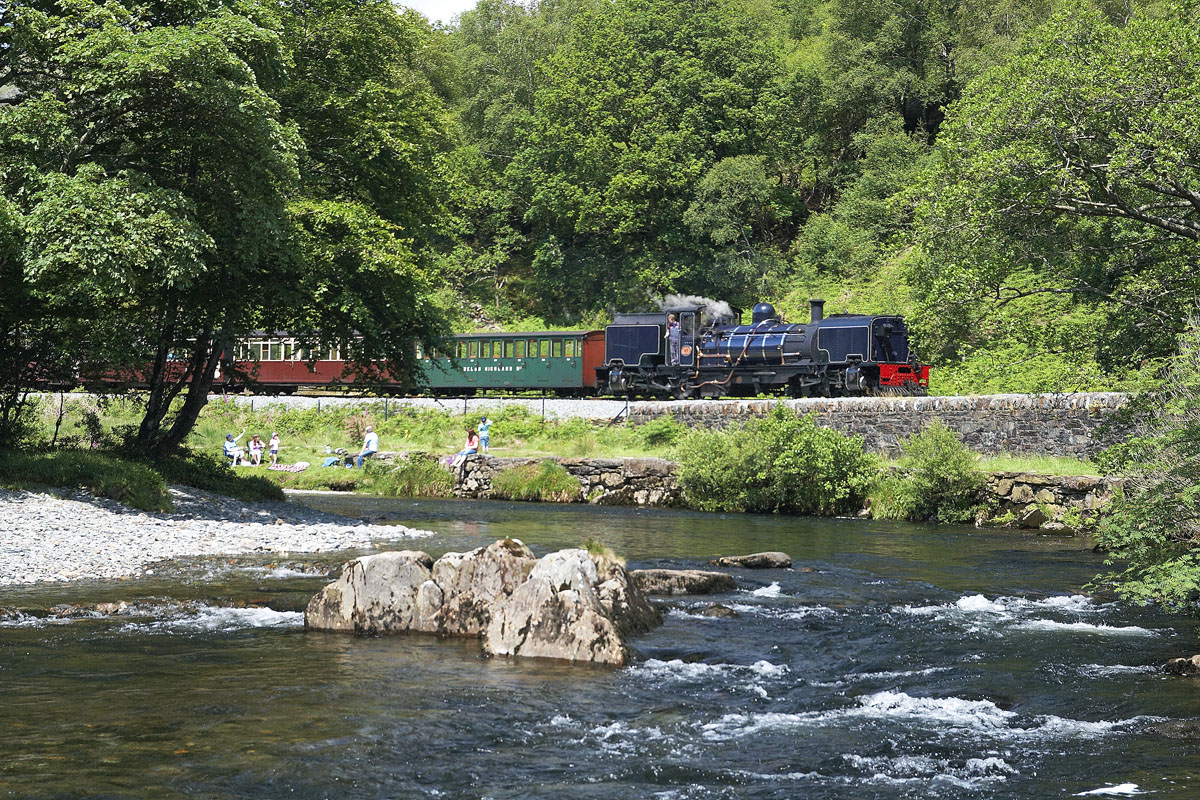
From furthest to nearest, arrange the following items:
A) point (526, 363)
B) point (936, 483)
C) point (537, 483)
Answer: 1. point (526, 363)
2. point (537, 483)
3. point (936, 483)

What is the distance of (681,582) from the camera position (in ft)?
45.1

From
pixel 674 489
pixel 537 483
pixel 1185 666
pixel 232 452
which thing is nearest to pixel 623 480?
pixel 674 489

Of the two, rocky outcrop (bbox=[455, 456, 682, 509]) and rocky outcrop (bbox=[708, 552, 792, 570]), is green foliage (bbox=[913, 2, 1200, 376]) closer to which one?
rocky outcrop (bbox=[708, 552, 792, 570])

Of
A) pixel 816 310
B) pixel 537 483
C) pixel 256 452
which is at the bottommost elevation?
pixel 537 483

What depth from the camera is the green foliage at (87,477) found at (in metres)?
18.2

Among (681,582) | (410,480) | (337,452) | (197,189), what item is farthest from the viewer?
(337,452)

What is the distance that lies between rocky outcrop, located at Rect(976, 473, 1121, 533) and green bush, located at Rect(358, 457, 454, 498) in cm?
1442

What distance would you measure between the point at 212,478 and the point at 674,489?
11123 mm

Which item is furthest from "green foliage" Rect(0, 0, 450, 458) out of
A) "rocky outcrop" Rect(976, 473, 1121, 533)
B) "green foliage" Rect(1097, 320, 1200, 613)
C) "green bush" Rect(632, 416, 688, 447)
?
"green foliage" Rect(1097, 320, 1200, 613)

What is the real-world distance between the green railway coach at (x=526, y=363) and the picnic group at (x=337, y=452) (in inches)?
208

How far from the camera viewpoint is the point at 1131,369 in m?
17.5

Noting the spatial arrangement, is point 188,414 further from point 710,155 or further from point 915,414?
point 710,155

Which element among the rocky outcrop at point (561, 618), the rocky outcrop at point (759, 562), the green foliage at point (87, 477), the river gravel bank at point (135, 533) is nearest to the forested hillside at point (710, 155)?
the river gravel bank at point (135, 533)

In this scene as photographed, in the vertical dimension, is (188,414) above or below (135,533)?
above
